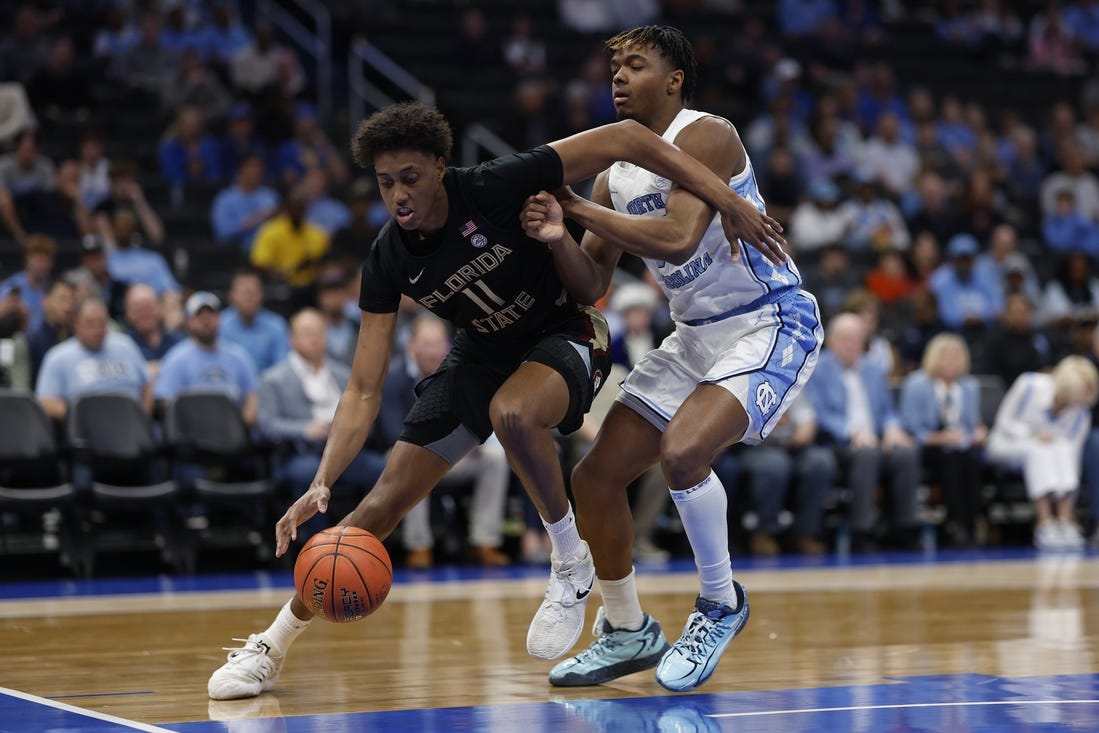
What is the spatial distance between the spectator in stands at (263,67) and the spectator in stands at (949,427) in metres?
6.24

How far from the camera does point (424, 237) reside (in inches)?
196

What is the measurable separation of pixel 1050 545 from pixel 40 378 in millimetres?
6907

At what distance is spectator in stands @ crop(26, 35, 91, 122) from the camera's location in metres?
12.8

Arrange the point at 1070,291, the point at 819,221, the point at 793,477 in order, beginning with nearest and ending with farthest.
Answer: the point at 793,477 < the point at 1070,291 < the point at 819,221

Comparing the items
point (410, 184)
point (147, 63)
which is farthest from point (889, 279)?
point (410, 184)

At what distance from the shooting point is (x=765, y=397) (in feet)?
16.4

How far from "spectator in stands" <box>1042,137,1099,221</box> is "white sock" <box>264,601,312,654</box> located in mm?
11875

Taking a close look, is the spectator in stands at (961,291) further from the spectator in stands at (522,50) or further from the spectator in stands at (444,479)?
the spectator in stands at (444,479)

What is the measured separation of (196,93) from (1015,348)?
23.3 ft

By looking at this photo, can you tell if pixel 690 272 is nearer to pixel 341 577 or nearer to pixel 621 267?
pixel 341 577

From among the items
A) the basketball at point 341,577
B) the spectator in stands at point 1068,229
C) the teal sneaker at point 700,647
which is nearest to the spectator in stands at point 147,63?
the spectator in stands at point 1068,229

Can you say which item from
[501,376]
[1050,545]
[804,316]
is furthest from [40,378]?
[1050,545]

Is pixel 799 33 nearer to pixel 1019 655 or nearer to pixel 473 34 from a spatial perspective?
pixel 473 34

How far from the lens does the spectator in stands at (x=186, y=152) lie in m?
12.6
